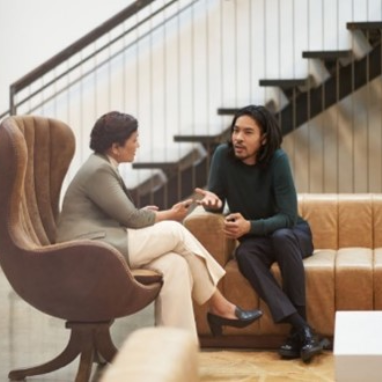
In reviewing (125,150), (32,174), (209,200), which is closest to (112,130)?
(125,150)

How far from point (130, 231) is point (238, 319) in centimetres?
57

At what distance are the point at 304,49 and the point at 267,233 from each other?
3479 millimetres

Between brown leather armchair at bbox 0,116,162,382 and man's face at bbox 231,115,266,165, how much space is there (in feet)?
2.84

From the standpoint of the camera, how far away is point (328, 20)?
24.5 feet

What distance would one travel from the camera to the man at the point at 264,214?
4.20m

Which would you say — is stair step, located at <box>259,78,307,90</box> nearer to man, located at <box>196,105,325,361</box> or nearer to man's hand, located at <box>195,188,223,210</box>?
man, located at <box>196,105,325,361</box>

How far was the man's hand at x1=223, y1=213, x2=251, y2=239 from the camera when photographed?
429cm

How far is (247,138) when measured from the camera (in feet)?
14.4

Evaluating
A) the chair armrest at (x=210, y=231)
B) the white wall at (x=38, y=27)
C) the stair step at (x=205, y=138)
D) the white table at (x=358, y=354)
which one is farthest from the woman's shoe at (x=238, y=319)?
the white wall at (x=38, y=27)

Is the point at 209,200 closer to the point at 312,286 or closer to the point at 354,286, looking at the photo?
the point at 312,286

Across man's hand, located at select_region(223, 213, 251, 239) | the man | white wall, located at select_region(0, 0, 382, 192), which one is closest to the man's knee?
the man

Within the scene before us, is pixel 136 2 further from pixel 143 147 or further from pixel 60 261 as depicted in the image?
pixel 60 261

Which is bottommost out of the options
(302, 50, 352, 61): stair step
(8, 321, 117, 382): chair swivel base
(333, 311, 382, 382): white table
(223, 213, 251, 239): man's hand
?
(8, 321, 117, 382): chair swivel base

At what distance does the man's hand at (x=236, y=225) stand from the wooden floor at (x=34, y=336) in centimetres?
70
